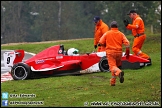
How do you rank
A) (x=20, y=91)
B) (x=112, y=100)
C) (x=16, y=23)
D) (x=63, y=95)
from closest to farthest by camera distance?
(x=112, y=100)
(x=63, y=95)
(x=20, y=91)
(x=16, y=23)

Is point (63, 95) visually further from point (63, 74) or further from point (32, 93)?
point (63, 74)

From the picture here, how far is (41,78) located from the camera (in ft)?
50.7

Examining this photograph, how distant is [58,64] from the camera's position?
15.7 meters

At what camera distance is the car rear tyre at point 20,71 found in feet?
50.3

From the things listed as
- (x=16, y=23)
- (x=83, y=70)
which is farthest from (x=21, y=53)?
(x=16, y=23)

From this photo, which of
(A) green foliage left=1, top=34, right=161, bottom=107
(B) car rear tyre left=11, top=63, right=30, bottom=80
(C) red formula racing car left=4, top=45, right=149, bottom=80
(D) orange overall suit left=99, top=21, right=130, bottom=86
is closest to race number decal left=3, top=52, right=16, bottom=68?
(C) red formula racing car left=4, top=45, right=149, bottom=80

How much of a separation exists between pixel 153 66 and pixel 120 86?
4.94 meters

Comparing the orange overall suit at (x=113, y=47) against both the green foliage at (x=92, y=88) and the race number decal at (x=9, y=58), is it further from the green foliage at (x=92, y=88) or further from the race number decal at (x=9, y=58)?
the race number decal at (x=9, y=58)

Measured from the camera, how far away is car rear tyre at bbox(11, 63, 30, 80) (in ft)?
50.3

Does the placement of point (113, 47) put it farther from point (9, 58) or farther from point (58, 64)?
point (9, 58)

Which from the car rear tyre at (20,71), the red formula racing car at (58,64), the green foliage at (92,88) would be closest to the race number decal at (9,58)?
the red formula racing car at (58,64)

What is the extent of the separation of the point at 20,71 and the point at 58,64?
1426mm

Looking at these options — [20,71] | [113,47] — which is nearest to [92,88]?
[113,47]

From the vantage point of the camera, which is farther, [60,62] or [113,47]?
[60,62]
